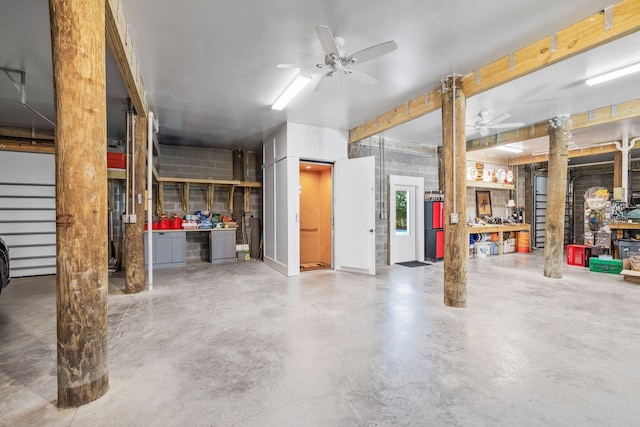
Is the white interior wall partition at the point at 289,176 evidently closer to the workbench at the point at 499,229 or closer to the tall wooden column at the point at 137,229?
the tall wooden column at the point at 137,229

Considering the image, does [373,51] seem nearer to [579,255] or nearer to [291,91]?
[291,91]

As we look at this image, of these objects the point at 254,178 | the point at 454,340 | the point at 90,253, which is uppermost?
the point at 254,178

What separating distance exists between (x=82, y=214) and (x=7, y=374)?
1600 mm

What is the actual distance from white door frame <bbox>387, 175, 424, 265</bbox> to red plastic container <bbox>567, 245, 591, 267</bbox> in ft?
10.9

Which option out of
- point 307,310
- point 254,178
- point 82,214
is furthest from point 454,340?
point 254,178

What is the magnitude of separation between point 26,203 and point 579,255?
11.8m

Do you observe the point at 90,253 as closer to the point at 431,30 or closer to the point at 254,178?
the point at 431,30

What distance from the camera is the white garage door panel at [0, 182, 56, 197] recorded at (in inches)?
224

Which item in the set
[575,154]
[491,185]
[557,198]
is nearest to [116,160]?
[557,198]

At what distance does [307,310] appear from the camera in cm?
375

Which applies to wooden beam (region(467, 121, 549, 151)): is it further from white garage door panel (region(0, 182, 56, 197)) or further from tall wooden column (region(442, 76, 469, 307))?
white garage door panel (region(0, 182, 56, 197))

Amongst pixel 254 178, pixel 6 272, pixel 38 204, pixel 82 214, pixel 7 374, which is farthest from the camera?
pixel 254 178

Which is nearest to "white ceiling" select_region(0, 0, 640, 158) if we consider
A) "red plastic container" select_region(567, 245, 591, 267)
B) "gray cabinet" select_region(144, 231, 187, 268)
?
"gray cabinet" select_region(144, 231, 187, 268)

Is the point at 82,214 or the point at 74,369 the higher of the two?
the point at 82,214
